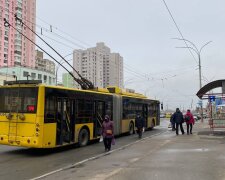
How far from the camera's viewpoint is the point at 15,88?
45.9 feet

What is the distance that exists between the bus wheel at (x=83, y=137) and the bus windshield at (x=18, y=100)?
11.2 ft

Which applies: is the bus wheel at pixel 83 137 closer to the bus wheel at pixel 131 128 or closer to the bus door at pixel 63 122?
the bus door at pixel 63 122

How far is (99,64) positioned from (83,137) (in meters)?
30.0

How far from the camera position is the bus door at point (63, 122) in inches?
563

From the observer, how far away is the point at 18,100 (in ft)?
45.4

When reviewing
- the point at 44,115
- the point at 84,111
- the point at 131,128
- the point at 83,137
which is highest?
the point at 84,111

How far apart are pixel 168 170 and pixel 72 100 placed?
6.75 meters

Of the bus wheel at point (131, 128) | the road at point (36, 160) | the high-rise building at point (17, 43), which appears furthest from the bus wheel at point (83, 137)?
the high-rise building at point (17, 43)

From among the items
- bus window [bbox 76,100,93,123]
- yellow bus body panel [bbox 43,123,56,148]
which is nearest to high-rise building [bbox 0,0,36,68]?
bus window [bbox 76,100,93,123]

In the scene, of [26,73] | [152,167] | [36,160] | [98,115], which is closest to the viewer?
[152,167]

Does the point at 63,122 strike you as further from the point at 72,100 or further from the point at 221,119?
the point at 221,119

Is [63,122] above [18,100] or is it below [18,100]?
below

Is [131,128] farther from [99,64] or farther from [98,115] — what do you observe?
[99,64]

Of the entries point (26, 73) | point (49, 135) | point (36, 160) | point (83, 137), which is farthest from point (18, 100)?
point (26, 73)
